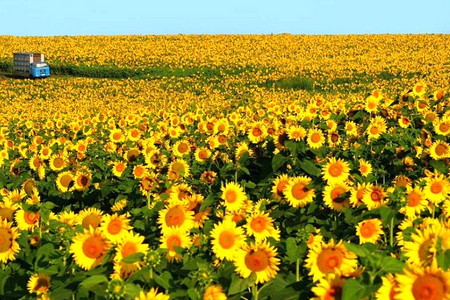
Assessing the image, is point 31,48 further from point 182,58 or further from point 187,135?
point 187,135

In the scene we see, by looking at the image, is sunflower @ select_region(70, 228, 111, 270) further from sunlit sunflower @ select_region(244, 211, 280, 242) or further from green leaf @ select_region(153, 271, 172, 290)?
sunlit sunflower @ select_region(244, 211, 280, 242)

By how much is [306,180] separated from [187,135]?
5.10 m

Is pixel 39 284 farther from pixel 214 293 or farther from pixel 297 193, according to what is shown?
pixel 297 193

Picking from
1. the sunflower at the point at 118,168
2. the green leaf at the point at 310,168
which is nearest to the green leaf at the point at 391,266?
the green leaf at the point at 310,168

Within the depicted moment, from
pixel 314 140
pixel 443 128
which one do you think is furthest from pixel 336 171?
pixel 443 128

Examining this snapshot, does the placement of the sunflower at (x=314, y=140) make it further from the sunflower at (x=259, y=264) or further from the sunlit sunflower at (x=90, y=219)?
the sunflower at (x=259, y=264)

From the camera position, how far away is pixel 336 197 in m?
3.95

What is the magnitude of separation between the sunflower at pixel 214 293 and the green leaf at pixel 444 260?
881mm

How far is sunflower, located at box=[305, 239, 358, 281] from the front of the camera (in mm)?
2383

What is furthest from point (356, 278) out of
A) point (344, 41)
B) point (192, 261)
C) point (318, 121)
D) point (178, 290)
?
point (344, 41)

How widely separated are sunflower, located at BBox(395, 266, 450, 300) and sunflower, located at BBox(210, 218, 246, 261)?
1.27 meters

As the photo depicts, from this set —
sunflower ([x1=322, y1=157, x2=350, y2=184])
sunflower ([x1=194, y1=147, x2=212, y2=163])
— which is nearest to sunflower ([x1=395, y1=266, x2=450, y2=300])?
sunflower ([x1=322, y1=157, x2=350, y2=184])

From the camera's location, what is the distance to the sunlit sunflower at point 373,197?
367 cm

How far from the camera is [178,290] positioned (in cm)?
251
